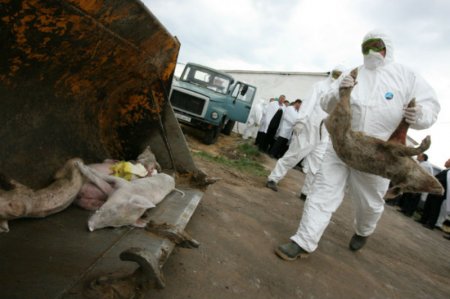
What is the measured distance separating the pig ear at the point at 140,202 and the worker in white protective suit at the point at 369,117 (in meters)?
1.21

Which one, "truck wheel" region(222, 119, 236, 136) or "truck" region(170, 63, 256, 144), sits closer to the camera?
"truck" region(170, 63, 256, 144)

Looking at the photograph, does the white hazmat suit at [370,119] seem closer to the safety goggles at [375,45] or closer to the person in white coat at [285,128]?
the safety goggles at [375,45]

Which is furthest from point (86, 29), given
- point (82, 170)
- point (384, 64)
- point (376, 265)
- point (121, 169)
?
point (376, 265)

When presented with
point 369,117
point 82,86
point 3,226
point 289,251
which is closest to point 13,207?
point 3,226

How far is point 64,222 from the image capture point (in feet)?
5.67

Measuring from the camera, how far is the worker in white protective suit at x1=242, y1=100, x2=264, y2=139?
13.0 meters

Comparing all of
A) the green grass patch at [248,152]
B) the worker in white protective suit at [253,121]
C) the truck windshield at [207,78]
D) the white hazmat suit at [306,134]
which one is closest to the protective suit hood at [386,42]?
the white hazmat suit at [306,134]

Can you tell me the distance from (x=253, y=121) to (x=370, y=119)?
10599 mm

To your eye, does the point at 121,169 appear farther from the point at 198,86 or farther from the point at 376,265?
the point at 198,86

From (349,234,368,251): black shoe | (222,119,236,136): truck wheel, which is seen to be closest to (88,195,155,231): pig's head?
(349,234,368,251): black shoe

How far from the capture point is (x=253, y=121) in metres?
13.1

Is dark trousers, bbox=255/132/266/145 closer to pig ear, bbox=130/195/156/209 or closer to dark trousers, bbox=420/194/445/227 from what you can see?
dark trousers, bbox=420/194/445/227

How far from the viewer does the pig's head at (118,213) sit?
1.71 metres

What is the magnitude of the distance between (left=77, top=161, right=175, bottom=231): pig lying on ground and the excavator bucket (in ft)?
1.18
